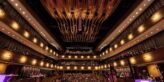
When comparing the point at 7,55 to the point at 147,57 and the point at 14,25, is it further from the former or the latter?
the point at 147,57

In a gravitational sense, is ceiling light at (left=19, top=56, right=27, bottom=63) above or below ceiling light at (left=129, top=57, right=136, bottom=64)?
above

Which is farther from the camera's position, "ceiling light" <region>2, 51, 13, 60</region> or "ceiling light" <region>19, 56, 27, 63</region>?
"ceiling light" <region>19, 56, 27, 63</region>

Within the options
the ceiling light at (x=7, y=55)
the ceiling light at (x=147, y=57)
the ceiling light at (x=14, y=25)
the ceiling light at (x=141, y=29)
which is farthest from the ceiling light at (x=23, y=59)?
the ceiling light at (x=141, y=29)

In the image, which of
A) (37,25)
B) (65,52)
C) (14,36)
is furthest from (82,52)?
(14,36)

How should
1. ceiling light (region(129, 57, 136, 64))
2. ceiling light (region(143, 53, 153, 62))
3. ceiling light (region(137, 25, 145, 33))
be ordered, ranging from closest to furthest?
ceiling light (region(143, 53, 153, 62)) < ceiling light (region(137, 25, 145, 33)) < ceiling light (region(129, 57, 136, 64))

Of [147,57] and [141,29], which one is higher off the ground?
[141,29]

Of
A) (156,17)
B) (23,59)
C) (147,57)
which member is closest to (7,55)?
(23,59)

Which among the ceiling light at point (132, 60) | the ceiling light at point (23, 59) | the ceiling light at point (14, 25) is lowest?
the ceiling light at point (132, 60)

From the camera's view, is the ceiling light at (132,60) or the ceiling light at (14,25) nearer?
the ceiling light at (14,25)

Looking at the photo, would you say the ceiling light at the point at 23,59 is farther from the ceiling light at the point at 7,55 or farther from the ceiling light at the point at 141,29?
the ceiling light at the point at 141,29

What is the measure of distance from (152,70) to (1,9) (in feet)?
35.1

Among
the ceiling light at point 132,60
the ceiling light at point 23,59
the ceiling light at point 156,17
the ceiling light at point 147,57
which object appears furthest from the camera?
the ceiling light at point 132,60

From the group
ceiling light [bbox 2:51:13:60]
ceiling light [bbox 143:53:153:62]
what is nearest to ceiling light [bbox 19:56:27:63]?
ceiling light [bbox 2:51:13:60]

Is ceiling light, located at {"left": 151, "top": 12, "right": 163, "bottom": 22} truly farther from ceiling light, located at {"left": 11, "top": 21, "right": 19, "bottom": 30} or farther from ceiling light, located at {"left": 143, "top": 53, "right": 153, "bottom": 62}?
ceiling light, located at {"left": 11, "top": 21, "right": 19, "bottom": 30}
